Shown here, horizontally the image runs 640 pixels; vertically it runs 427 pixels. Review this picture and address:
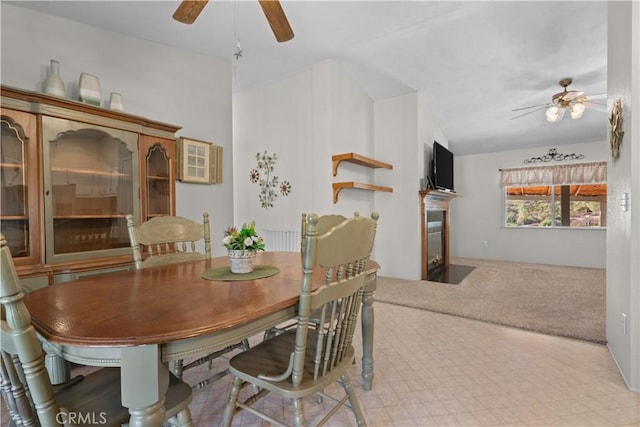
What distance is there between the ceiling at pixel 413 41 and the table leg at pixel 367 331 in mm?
2301

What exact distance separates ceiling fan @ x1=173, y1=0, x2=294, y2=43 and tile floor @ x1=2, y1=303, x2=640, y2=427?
7.22 ft

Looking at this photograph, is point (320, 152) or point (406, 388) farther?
point (320, 152)

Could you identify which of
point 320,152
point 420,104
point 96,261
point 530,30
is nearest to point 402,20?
point 530,30

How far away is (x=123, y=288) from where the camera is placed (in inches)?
48.4

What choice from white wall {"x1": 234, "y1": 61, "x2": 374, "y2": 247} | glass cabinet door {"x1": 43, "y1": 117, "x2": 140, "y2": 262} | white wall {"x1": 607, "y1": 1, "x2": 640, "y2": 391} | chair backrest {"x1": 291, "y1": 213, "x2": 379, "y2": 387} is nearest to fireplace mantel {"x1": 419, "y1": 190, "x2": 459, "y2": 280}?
white wall {"x1": 234, "y1": 61, "x2": 374, "y2": 247}

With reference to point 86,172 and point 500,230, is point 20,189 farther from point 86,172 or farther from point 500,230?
point 500,230

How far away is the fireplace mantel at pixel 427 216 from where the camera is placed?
448cm

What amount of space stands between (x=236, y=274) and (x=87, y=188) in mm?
1573

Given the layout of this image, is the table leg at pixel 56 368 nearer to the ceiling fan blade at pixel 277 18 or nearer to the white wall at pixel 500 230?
the ceiling fan blade at pixel 277 18

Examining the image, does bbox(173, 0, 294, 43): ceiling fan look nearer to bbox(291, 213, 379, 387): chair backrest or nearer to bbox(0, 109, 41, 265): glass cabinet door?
bbox(0, 109, 41, 265): glass cabinet door

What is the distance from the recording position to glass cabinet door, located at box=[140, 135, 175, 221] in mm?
2449

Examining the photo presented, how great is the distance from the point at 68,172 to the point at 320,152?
94.7 inches

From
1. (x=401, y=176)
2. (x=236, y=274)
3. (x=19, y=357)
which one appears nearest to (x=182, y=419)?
(x=19, y=357)

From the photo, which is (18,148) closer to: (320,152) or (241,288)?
(241,288)
